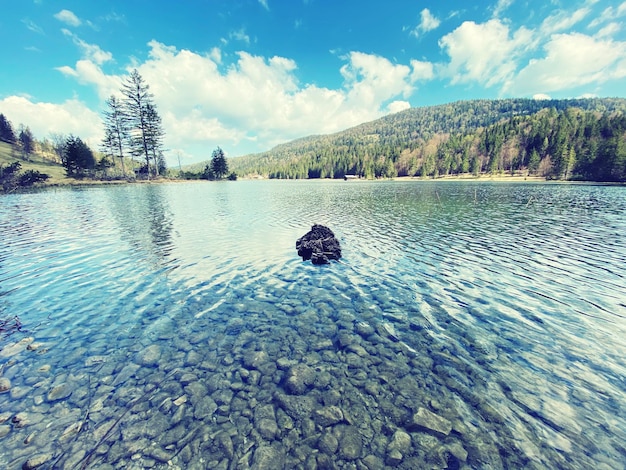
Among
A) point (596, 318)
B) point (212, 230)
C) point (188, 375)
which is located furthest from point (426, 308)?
point (212, 230)

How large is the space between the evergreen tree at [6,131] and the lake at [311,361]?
177606mm

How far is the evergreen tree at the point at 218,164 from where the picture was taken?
148975 mm

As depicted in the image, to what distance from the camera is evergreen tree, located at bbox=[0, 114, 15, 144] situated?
415 feet

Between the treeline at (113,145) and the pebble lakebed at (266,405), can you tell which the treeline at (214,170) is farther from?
the pebble lakebed at (266,405)

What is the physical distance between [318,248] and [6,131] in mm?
194125

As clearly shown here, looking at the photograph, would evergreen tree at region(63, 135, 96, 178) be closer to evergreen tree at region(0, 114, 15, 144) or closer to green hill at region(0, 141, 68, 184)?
Result: green hill at region(0, 141, 68, 184)

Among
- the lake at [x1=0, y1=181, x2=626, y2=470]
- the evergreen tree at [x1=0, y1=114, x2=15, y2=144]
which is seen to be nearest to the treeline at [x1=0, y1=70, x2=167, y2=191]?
the evergreen tree at [x1=0, y1=114, x2=15, y2=144]

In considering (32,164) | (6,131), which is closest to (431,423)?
(32,164)

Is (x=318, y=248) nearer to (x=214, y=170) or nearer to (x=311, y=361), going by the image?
(x=311, y=361)

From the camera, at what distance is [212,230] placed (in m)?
26.1

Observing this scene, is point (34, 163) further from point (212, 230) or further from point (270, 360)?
point (270, 360)

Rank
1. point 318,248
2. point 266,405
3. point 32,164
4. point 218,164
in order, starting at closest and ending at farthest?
point 266,405
point 318,248
point 32,164
point 218,164

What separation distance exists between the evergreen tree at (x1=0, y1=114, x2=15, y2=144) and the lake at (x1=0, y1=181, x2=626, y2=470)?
178 metres

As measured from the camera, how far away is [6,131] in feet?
418
